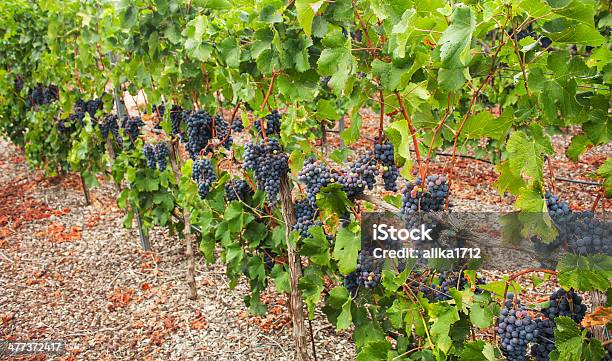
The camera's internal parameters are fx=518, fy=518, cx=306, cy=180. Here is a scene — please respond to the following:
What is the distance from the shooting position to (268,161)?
7.41 feet

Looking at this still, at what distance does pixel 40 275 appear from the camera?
425cm

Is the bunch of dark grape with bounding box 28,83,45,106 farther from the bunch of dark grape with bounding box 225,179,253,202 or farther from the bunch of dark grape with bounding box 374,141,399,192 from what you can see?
the bunch of dark grape with bounding box 374,141,399,192

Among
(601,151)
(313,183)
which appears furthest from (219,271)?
(601,151)

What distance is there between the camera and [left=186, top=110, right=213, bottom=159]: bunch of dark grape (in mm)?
2869

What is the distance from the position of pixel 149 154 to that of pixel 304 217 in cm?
177

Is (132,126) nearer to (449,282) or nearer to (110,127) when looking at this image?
(110,127)

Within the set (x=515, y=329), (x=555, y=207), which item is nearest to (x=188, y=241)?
(x=515, y=329)

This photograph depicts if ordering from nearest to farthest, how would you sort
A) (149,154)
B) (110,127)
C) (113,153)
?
(149,154)
(110,127)
(113,153)

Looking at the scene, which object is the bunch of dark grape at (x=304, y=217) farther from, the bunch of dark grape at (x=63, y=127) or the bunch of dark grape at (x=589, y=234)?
the bunch of dark grape at (x=63, y=127)

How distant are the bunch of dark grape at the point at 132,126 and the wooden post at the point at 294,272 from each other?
1960 mm

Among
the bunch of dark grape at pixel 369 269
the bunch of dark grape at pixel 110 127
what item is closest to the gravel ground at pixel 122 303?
the bunch of dark grape at pixel 110 127

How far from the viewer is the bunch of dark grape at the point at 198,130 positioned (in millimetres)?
2869

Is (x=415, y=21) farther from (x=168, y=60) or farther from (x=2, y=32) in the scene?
(x=2, y=32)

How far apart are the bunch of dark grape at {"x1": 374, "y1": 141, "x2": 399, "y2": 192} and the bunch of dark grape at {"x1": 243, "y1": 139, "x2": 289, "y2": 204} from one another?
0.55m
